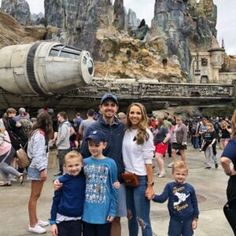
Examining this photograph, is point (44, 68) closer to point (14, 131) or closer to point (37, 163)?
point (14, 131)

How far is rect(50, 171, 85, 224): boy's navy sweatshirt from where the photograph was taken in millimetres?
3350

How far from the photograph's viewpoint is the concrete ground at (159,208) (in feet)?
16.5

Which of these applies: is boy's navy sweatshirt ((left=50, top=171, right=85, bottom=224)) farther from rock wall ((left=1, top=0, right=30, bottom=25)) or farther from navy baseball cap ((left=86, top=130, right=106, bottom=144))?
rock wall ((left=1, top=0, right=30, bottom=25))

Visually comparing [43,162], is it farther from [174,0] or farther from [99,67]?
[174,0]

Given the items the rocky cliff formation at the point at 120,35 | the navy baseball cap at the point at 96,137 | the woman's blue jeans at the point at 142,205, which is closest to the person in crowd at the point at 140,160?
the woman's blue jeans at the point at 142,205

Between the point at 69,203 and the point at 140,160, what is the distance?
87cm

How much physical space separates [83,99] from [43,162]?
15.7 m

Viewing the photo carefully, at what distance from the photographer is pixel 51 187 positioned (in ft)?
25.7

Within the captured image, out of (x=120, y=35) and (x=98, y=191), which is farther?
(x=120, y=35)

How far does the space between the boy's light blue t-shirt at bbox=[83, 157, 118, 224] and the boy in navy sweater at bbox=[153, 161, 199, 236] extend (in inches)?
24.9

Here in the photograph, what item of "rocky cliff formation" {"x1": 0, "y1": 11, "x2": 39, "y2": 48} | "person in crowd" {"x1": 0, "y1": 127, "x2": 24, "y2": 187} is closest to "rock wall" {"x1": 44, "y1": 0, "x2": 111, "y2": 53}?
A: "rocky cliff formation" {"x1": 0, "y1": 11, "x2": 39, "y2": 48}

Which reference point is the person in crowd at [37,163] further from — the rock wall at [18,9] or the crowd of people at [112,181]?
the rock wall at [18,9]

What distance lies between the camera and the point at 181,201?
154 inches

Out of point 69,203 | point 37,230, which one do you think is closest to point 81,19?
point 37,230
